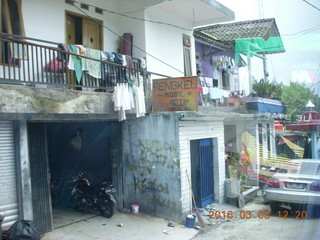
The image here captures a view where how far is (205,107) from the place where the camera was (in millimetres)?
10266

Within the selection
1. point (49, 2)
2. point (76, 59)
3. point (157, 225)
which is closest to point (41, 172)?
point (76, 59)

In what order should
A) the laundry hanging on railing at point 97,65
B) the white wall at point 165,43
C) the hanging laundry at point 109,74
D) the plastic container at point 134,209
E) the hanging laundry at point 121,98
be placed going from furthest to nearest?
1. the white wall at point 165,43
2. the plastic container at point 134,209
3. the hanging laundry at point 109,74
4. the hanging laundry at point 121,98
5. the laundry hanging on railing at point 97,65

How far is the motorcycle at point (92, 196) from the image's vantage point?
812 centimetres

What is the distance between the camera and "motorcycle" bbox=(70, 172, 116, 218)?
320 inches

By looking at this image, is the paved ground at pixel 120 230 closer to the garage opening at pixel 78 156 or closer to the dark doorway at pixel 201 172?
the garage opening at pixel 78 156

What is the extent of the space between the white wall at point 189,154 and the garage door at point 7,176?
4.01 meters

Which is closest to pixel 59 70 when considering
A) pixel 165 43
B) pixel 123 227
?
pixel 123 227

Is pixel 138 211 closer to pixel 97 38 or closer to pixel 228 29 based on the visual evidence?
pixel 97 38

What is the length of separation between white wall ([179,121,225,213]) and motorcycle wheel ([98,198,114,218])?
6.33 ft

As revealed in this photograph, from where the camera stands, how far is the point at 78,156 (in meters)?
9.80

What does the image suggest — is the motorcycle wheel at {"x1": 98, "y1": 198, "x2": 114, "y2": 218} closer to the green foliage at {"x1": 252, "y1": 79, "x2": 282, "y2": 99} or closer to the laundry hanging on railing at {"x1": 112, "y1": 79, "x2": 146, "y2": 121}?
the laundry hanging on railing at {"x1": 112, "y1": 79, "x2": 146, "y2": 121}

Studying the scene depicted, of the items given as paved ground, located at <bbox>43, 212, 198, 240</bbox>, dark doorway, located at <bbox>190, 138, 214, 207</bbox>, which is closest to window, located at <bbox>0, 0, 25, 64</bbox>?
paved ground, located at <bbox>43, 212, 198, 240</bbox>

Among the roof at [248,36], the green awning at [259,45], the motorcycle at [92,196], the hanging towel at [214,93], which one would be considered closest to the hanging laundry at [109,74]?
the motorcycle at [92,196]
